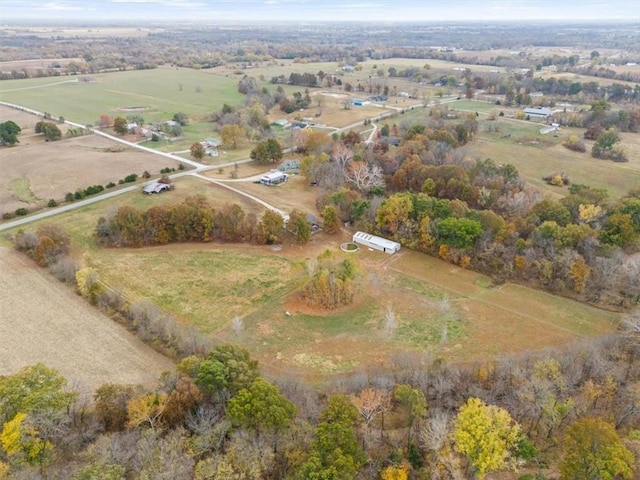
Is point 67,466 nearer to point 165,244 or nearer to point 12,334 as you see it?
point 12,334

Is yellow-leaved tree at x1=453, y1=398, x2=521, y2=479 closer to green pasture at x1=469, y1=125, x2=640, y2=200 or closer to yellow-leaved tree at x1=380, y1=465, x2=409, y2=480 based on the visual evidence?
yellow-leaved tree at x1=380, y1=465, x2=409, y2=480

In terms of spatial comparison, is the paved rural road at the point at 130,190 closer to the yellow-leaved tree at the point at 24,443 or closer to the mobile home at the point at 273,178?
the mobile home at the point at 273,178

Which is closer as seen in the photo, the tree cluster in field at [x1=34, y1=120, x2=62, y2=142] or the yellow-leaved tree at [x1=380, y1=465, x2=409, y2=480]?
the yellow-leaved tree at [x1=380, y1=465, x2=409, y2=480]

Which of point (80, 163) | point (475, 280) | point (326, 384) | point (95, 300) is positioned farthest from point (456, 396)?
point (80, 163)

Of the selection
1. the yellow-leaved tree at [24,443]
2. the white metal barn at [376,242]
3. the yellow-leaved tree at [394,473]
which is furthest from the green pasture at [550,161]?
the yellow-leaved tree at [24,443]

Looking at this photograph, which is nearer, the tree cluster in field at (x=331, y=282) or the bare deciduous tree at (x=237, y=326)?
the bare deciduous tree at (x=237, y=326)

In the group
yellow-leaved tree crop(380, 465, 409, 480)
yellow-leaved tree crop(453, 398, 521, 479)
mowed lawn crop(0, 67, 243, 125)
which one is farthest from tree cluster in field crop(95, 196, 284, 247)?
mowed lawn crop(0, 67, 243, 125)

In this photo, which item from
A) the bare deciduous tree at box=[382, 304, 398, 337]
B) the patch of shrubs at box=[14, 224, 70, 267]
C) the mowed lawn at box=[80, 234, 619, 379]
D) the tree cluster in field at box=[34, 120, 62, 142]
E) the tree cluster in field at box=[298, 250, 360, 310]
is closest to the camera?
the mowed lawn at box=[80, 234, 619, 379]
